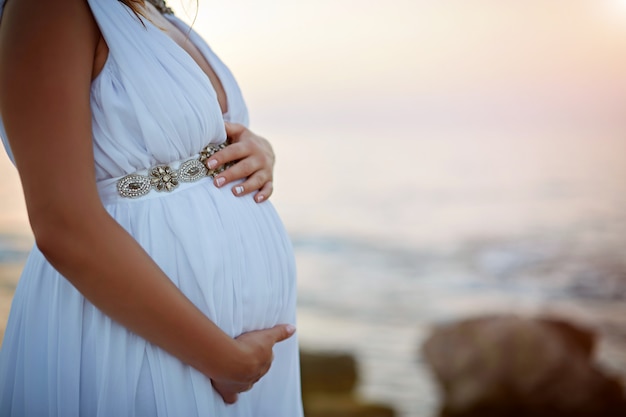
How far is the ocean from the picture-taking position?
Result: 7.84 m

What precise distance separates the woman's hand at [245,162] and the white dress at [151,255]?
0.05 meters

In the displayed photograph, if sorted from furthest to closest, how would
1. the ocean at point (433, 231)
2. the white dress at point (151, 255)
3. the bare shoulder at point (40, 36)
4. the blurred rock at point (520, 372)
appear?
1. the ocean at point (433, 231)
2. the blurred rock at point (520, 372)
3. the white dress at point (151, 255)
4. the bare shoulder at point (40, 36)

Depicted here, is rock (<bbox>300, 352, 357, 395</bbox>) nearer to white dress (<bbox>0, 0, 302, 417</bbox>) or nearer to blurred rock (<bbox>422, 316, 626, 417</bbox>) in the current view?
blurred rock (<bbox>422, 316, 626, 417</bbox>)

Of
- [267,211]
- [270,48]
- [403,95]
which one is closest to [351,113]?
[403,95]

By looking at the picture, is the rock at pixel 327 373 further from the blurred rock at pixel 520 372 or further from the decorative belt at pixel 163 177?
the decorative belt at pixel 163 177

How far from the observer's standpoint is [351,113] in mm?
12031

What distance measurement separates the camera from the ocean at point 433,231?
25.7ft

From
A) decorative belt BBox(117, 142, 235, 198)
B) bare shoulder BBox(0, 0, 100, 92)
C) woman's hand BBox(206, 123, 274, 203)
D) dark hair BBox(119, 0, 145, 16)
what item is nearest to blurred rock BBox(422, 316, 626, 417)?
woman's hand BBox(206, 123, 274, 203)

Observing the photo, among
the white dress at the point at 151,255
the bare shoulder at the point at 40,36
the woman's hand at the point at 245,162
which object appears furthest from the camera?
the woman's hand at the point at 245,162

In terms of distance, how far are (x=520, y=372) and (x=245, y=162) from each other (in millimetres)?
3763

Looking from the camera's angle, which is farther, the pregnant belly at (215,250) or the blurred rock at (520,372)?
the blurred rock at (520,372)

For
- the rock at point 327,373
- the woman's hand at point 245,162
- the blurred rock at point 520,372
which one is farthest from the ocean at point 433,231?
the woman's hand at point 245,162

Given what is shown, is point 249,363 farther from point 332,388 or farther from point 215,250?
point 332,388

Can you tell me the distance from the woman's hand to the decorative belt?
0.08 feet
